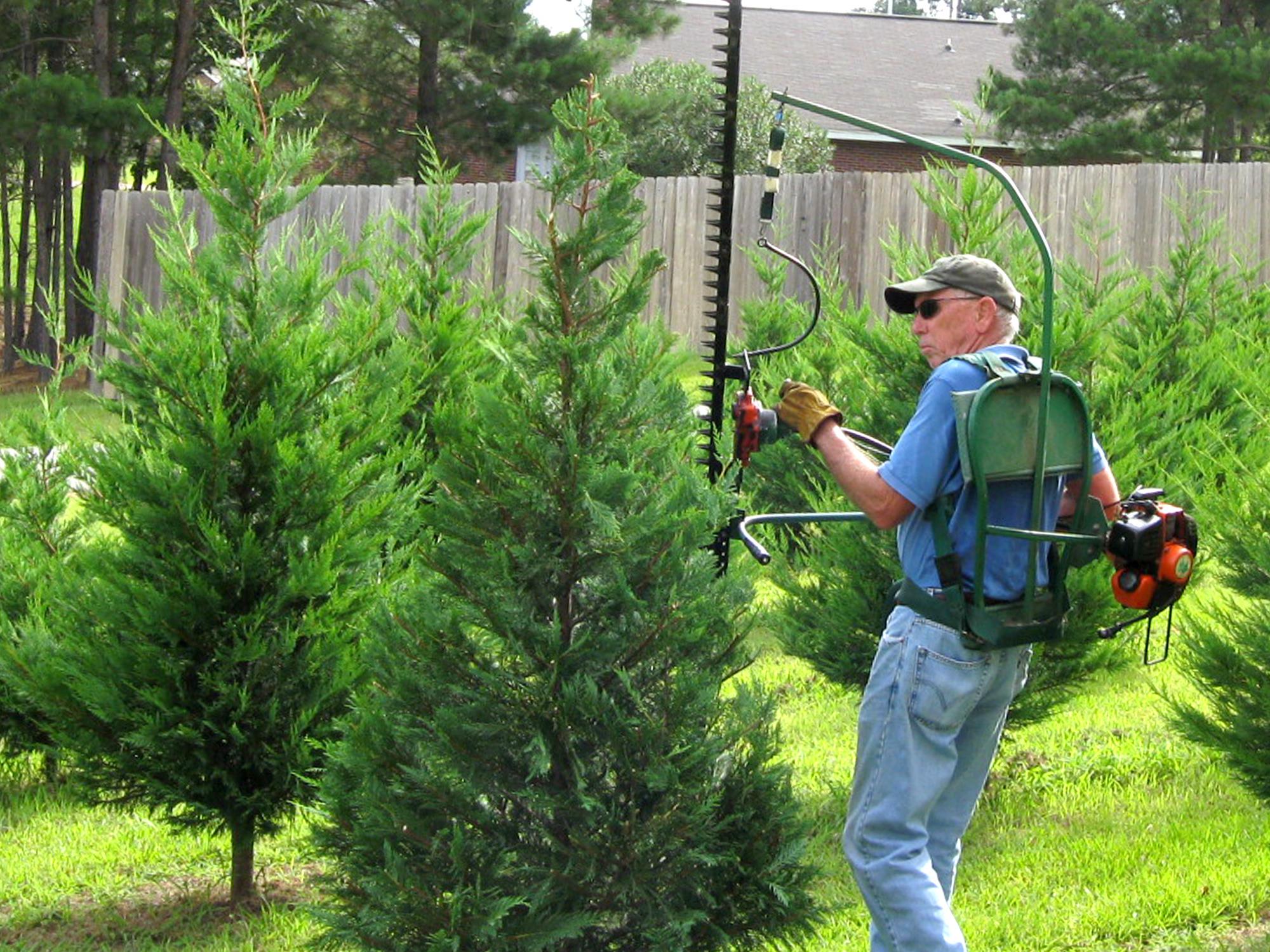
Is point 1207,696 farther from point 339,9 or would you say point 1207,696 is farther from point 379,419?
point 339,9

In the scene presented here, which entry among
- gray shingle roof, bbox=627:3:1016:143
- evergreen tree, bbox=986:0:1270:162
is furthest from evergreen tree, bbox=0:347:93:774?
gray shingle roof, bbox=627:3:1016:143

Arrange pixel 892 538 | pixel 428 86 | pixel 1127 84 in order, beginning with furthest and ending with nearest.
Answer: pixel 1127 84
pixel 428 86
pixel 892 538

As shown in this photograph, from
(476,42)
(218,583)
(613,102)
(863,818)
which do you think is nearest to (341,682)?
(218,583)

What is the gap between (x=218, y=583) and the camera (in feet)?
16.2

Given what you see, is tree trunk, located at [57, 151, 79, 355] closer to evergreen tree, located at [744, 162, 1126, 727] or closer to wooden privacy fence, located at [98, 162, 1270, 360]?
wooden privacy fence, located at [98, 162, 1270, 360]

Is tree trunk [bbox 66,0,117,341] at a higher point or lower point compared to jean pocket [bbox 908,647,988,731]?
higher

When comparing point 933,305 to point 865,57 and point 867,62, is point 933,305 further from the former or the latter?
point 865,57

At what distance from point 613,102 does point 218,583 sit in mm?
18551

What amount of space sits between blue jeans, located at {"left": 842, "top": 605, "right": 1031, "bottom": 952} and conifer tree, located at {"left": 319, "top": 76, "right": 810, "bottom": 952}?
0.21 metres

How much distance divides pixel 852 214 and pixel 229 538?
499 inches

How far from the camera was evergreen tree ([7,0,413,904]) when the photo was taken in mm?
4875

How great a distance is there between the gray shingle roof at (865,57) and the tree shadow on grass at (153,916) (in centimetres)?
2852

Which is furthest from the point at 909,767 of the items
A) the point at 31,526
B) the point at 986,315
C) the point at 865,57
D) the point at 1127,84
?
the point at 865,57

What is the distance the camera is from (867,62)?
123 feet
